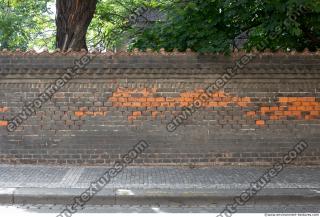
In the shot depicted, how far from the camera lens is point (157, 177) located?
333 inches

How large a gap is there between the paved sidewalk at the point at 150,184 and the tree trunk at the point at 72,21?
3.33 metres

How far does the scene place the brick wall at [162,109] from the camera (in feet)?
30.5

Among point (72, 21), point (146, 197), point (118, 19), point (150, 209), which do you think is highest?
point (118, 19)

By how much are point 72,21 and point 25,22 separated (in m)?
7.44

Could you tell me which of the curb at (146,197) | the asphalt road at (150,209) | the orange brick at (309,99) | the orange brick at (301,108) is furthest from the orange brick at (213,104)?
the asphalt road at (150,209)

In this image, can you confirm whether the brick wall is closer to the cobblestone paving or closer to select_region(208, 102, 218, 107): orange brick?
select_region(208, 102, 218, 107): orange brick

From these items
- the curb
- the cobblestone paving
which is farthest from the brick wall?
the curb

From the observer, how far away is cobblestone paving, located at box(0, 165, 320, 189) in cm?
781

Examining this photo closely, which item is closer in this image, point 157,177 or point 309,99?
point 157,177

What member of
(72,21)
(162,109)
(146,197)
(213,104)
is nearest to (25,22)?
(72,21)

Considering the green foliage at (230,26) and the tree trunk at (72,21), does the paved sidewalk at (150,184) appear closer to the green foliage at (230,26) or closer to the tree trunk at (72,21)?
the green foliage at (230,26)

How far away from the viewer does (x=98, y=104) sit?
30.9ft

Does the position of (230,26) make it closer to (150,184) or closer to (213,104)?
(213,104)

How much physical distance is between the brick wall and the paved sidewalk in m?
0.38
